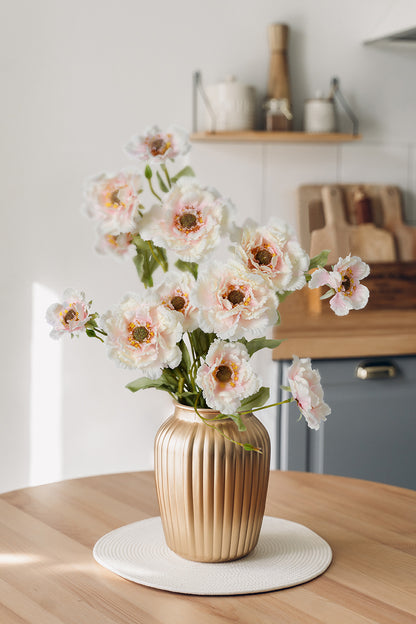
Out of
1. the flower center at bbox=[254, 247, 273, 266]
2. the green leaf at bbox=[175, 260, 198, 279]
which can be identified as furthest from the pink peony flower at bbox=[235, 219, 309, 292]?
the green leaf at bbox=[175, 260, 198, 279]

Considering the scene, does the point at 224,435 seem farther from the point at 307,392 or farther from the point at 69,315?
the point at 69,315

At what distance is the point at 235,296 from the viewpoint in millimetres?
1001

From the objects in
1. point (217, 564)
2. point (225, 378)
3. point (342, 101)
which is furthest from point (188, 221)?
point (342, 101)

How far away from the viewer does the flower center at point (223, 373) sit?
1021 millimetres

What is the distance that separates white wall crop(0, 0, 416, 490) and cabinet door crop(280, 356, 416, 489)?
0.47m

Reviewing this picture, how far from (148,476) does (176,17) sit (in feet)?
5.27

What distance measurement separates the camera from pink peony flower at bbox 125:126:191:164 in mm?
1089

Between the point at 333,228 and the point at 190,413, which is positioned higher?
the point at 333,228

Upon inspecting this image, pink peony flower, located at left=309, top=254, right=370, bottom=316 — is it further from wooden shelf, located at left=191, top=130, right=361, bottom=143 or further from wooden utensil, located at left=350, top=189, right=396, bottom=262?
wooden utensil, located at left=350, top=189, right=396, bottom=262

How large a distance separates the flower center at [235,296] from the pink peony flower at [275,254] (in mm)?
40

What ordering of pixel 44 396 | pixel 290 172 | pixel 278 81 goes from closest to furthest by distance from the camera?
pixel 44 396 < pixel 278 81 < pixel 290 172

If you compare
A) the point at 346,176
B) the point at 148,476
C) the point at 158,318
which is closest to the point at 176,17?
the point at 346,176

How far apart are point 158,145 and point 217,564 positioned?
60 centimetres

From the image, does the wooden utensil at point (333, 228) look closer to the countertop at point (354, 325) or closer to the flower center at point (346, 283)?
the countertop at point (354, 325)
